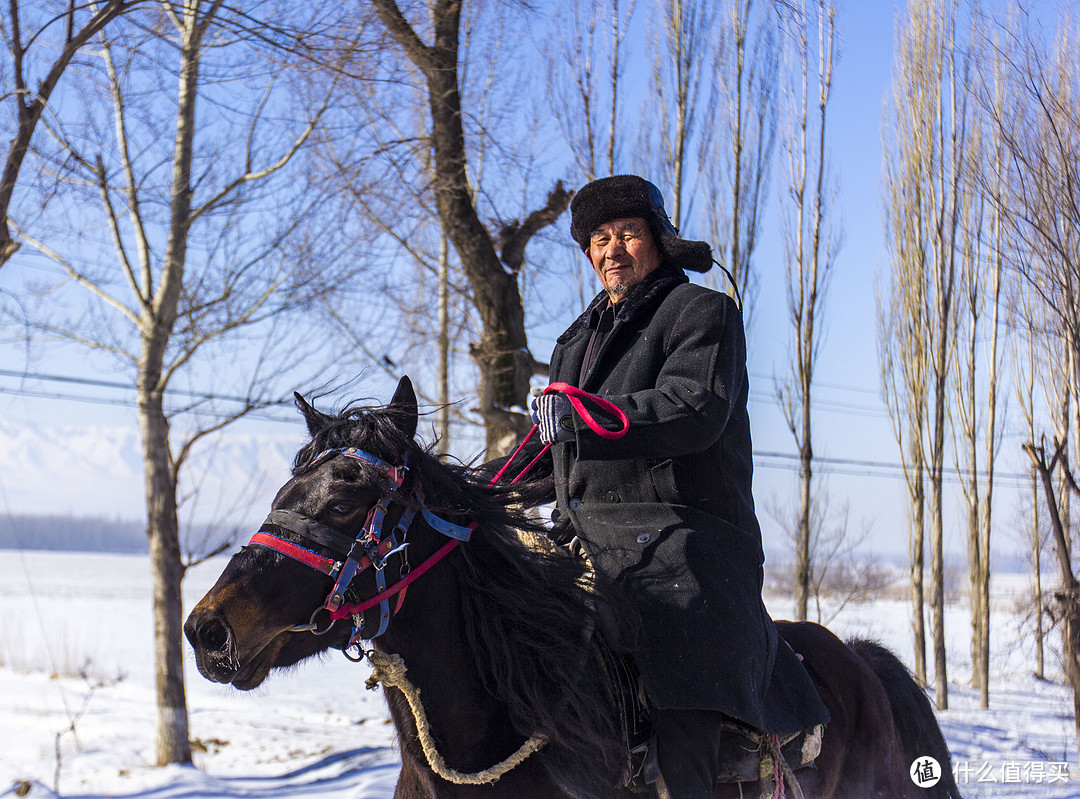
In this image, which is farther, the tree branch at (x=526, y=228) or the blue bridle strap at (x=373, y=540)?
the tree branch at (x=526, y=228)

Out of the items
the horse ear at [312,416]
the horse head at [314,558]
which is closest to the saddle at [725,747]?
the horse head at [314,558]

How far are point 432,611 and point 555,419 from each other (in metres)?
0.56

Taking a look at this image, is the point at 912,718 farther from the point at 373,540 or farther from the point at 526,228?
the point at 526,228

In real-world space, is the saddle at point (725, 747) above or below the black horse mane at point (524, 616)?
below

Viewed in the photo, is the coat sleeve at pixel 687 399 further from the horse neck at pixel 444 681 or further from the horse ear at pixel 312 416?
the horse ear at pixel 312 416

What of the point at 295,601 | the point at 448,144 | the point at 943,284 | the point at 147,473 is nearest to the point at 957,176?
the point at 943,284

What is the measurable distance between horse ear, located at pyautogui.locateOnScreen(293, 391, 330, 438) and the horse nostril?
1.85 feet

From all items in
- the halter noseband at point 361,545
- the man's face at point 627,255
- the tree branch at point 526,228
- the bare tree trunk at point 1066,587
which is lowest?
the bare tree trunk at point 1066,587

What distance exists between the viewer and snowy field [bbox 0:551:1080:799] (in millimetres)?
6879

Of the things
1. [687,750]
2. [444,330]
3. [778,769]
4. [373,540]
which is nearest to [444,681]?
[373,540]

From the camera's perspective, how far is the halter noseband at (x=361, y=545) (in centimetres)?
187

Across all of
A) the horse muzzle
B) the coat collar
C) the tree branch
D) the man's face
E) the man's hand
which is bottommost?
the horse muzzle

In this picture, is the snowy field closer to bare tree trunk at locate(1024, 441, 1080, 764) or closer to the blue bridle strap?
the blue bridle strap

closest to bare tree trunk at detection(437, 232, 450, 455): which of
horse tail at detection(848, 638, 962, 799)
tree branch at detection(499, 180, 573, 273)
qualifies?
tree branch at detection(499, 180, 573, 273)
